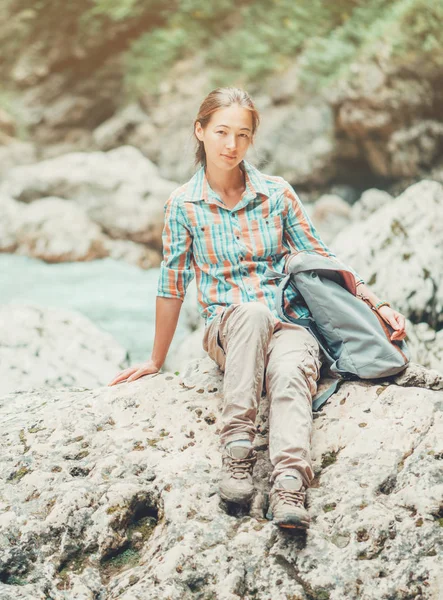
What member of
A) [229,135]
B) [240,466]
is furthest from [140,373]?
[229,135]

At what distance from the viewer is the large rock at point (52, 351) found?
A: 2.89m

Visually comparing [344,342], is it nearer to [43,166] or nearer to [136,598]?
[136,598]

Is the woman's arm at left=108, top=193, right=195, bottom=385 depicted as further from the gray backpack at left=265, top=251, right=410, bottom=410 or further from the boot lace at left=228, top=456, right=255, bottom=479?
the boot lace at left=228, top=456, right=255, bottom=479

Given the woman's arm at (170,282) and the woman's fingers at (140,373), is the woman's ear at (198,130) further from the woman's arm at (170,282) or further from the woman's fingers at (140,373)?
the woman's fingers at (140,373)

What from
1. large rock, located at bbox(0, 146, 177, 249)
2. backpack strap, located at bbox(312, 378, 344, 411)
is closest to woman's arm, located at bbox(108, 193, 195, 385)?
backpack strap, located at bbox(312, 378, 344, 411)

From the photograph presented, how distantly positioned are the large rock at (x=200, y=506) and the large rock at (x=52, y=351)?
3.43 ft

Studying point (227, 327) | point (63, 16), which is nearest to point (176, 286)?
point (227, 327)

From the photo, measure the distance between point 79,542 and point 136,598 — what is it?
24 centimetres

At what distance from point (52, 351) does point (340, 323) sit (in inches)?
64.8

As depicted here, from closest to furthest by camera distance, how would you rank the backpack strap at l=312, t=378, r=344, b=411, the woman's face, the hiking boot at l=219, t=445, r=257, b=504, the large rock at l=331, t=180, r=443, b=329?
1. the hiking boot at l=219, t=445, r=257, b=504
2. the backpack strap at l=312, t=378, r=344, b=411
3. the woman's face
4. the large rock at l=331, t=180, r=443, b=329

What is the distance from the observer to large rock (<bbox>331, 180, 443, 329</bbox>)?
3.11 metres

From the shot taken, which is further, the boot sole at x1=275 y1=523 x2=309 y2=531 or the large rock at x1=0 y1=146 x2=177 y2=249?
the large rock at x1=0 y1=146 x2=177 y2=249

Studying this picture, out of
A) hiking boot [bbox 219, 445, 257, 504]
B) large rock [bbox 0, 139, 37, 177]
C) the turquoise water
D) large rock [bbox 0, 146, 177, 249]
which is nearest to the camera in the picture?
hiking boot [bbox 219, 445, 257, 504]

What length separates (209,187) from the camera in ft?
6.67
